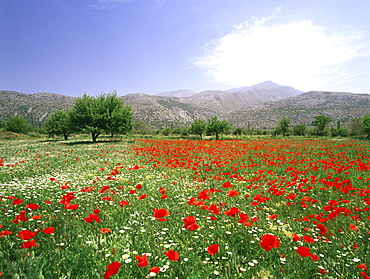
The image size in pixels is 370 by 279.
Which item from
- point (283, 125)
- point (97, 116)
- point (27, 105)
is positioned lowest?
point (283, 125)

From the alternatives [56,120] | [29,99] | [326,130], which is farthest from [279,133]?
[29,99]

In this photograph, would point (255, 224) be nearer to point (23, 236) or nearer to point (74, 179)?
point (23, 236)

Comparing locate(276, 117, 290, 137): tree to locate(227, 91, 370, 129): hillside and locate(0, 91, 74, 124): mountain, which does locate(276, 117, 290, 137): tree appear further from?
locate(0, 91, 74, 124): mountain

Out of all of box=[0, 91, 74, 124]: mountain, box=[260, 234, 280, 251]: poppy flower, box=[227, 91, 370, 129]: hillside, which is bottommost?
box=[260, 234, 280, 251]: poppy flower

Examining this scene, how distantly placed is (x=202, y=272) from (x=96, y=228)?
2.30 metres

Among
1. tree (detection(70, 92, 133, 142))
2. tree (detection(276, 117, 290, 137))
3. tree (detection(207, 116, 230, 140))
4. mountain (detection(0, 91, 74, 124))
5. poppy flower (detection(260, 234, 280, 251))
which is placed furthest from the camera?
mountain (detection(0, 91, 74, 124))

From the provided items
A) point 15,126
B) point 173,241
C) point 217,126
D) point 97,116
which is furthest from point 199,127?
point 15,126

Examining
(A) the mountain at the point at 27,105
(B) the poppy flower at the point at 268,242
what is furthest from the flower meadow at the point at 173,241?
(A) the mountain at the point at 27,105

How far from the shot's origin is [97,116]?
3084 centimetres

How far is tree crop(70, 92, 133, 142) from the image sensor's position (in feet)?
103

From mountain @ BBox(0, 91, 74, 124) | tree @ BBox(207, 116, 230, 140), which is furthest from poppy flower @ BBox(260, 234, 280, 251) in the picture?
mountain @ BBox(0, 91, 74, 124)

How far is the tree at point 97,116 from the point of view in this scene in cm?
3146

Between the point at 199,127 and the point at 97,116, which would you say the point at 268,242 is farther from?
the point at 199,127

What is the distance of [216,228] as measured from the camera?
3.93 meters
